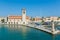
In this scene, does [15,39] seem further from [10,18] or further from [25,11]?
[10,18]

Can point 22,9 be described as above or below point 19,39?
above

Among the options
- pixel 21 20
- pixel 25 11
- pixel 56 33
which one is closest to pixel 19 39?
pixel 56 33

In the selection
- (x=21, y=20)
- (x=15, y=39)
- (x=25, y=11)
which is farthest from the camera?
(x=21, y=20)

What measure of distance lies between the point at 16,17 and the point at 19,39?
4357 cm

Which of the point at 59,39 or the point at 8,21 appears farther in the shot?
the point at 8,21

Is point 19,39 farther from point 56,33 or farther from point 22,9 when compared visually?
point 22,9

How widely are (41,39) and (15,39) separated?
3122mm

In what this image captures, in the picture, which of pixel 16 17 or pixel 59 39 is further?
pixel 16 17

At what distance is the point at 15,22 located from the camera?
59344 mm

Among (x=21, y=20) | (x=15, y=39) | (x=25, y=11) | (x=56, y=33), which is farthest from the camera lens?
(x=21, y=20)

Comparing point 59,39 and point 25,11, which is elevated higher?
point 25,11

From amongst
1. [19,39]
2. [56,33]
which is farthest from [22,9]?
[19,39]

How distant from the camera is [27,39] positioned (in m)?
18.3

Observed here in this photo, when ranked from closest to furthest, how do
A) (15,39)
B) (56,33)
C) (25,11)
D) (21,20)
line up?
(15,39) < (56,33) < (25,11) < (21,20)
